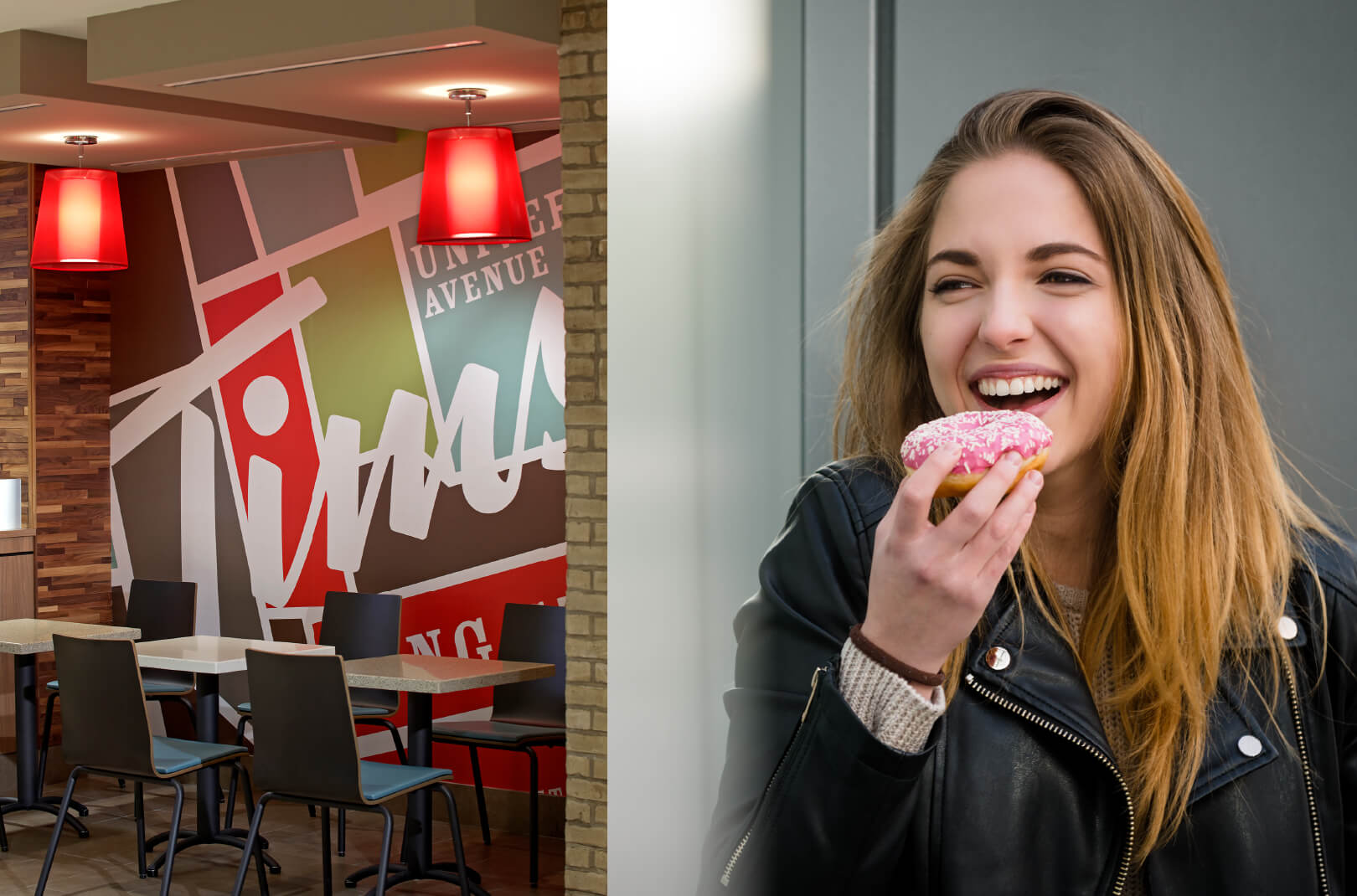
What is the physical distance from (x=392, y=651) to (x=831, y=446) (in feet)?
16.8

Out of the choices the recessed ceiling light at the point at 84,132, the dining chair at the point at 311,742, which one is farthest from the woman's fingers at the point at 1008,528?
the recessed ceiling light at the point at 84,132

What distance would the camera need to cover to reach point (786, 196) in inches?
52.4

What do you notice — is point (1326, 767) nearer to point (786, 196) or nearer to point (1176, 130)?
point (1176, 130)

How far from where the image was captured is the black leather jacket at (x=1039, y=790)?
1048 mm

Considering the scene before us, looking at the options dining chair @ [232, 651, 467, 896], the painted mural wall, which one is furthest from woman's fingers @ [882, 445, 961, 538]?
the painted mural wall

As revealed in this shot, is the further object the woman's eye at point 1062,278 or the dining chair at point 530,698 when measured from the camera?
the dining chair at point 530,698

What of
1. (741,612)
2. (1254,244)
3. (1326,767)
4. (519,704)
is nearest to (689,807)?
(741,612)

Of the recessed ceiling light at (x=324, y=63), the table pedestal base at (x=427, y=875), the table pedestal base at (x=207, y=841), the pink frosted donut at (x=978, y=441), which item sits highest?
the recessed ceiling light at (x=324, y=63)

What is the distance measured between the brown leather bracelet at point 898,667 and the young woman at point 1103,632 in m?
0.07

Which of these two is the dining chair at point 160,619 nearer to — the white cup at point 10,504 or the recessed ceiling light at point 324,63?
the white cup at point 10,504

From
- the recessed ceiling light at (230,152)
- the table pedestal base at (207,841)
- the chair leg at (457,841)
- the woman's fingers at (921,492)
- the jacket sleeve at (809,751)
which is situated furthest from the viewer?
the recessed ceiling light at (230,152)

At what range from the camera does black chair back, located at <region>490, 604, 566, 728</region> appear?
5.50 metres

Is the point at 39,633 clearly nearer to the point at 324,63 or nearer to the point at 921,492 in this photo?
the point at 324,63

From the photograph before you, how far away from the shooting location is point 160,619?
6.75 m
